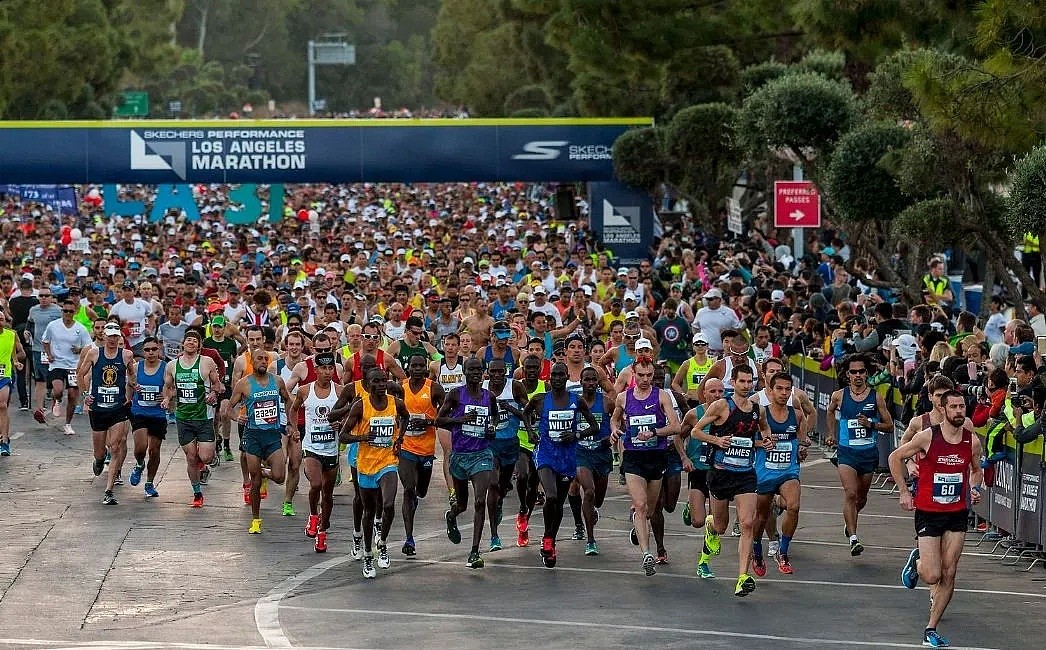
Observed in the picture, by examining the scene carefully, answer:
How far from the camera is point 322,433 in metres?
14.8

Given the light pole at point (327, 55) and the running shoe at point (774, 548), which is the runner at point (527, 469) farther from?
the light pole at point (327, 55)

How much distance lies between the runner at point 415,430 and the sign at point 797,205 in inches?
586

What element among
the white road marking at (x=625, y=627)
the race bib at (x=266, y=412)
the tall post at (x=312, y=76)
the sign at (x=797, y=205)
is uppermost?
the tall post at (x=312, y=76)

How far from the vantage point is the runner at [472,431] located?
46.8 feet

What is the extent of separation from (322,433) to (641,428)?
256 centimetres

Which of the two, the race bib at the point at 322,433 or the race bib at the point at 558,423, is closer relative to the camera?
the race bib at the point at 558,423

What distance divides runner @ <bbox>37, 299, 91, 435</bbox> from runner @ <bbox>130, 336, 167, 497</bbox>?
17.6 ft

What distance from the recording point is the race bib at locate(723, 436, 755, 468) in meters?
13.2

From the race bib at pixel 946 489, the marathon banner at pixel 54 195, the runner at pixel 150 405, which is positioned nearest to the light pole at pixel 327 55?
the marathon banner at pixel 54 195

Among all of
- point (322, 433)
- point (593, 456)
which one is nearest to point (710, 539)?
point (593, 456)

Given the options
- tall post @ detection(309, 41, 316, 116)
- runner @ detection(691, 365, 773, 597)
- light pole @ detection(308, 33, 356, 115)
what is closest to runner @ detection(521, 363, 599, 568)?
runner @ detection(691, 365, 773, 597)

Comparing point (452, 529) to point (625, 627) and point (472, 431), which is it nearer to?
point (472, 431)

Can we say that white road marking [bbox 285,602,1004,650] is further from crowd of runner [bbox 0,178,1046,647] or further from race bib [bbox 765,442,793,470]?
race bib [bbox 765,442,793,470]

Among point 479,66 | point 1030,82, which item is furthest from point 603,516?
point 479,66
